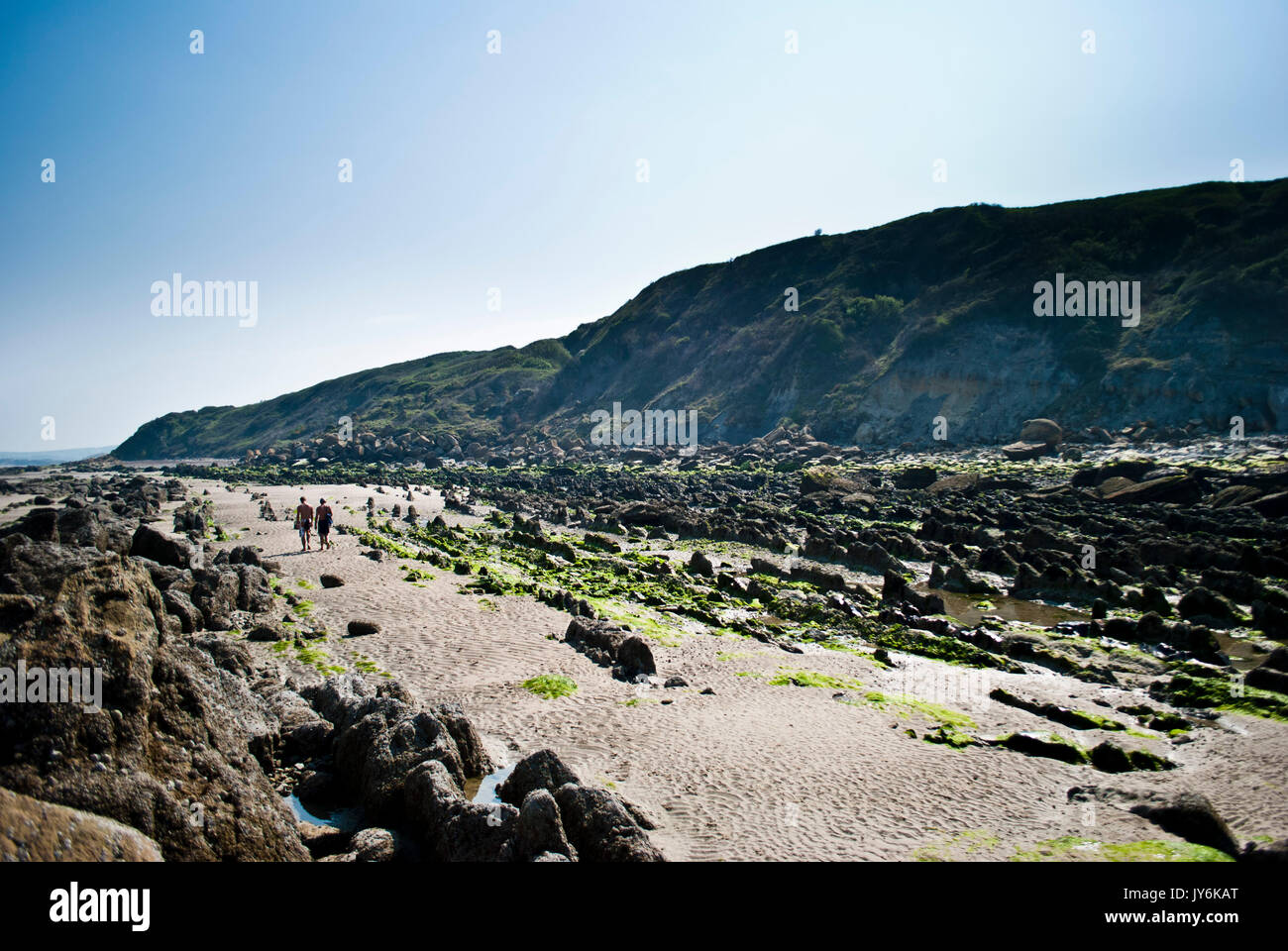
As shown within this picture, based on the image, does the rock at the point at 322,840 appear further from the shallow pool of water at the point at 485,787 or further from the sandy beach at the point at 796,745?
the sandy beach at the point at 796,745

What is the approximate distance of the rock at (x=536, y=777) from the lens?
23.3 feet

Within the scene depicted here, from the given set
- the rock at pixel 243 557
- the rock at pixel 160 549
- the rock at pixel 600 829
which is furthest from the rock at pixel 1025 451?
the rock at pixel 600 829

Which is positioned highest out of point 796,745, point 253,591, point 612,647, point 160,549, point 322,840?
point 160,549

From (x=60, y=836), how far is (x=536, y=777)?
3858mm

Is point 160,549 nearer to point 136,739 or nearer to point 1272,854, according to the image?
point 136,739

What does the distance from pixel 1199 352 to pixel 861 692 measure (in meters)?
55.8

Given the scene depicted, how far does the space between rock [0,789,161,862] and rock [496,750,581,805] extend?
125 inches

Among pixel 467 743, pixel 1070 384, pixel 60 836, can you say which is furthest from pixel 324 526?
pixel 1070 384

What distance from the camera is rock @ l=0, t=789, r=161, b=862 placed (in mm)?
4023

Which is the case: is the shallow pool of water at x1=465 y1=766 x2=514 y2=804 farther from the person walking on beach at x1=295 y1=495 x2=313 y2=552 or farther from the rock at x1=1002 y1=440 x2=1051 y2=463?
the rock at x1=1002 y1=440 x2=1051 y2=463

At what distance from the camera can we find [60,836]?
4246mm

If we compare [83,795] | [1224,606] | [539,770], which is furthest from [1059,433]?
[83,795]

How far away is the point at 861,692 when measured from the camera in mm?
11711
